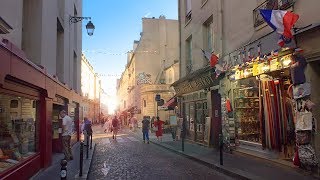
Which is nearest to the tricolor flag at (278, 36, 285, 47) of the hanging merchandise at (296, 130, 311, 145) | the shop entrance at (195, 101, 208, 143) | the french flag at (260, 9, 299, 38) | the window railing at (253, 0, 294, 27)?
the french flag at (260, 9, 299, 38)

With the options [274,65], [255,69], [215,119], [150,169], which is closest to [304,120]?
[274,65]

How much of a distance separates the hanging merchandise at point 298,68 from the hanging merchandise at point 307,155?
5.40 feet

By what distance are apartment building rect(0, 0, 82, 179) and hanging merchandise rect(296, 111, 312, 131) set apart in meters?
6.79

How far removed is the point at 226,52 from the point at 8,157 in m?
9.69

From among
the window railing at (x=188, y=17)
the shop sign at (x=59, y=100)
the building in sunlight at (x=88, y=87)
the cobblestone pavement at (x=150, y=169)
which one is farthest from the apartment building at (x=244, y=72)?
the building in sunlight at (x=88, y=87)

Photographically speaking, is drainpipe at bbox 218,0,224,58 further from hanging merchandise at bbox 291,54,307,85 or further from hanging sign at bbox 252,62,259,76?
hanging merchandise at bbox 291,54,307,85

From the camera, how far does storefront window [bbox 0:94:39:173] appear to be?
26.4 ft

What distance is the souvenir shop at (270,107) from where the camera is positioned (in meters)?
9.36

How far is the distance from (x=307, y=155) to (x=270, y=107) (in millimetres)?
2751

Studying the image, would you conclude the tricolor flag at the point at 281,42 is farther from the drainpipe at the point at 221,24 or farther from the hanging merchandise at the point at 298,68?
the drainpipe at the point at 221,24

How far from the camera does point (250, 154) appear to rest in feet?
42.9

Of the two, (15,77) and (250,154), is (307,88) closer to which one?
(250,154)

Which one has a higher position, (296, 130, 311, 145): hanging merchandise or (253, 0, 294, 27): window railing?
(253, 0, 294, 27): window railing

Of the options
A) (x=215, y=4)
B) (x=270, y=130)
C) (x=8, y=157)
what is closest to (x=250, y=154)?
(x=270, y=130)
